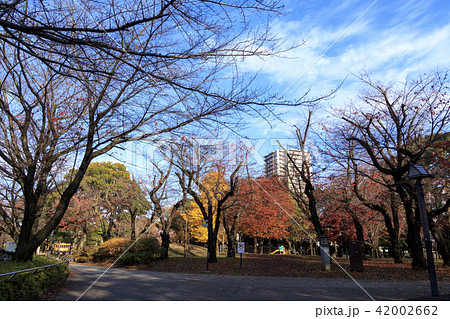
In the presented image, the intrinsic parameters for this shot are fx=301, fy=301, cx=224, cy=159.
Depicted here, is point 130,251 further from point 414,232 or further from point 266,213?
point 414,232

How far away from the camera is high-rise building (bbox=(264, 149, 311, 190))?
18531mm

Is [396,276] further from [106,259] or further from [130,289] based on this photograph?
[106,259]

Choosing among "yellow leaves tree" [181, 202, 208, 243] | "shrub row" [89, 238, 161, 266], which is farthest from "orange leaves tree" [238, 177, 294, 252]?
"shrub row" [89, 238, 161, 266]

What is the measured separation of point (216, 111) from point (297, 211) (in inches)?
1180

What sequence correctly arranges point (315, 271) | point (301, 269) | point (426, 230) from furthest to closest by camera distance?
1. point (301, 269)
2. point (315, 271)
3. point (426, 230)

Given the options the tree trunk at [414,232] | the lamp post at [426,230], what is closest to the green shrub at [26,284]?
the lamp post at [426,230]

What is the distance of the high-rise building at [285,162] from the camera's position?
60.8 ft

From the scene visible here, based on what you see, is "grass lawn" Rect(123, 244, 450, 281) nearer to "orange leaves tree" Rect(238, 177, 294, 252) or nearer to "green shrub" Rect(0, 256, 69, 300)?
"green shrub" Rect(0, 256, 69, 300)

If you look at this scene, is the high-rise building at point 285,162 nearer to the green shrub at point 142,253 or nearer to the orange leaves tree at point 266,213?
the orange leaves tree at point 266,213

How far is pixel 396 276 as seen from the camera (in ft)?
38.7

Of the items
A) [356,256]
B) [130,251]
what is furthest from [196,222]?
[356,256]

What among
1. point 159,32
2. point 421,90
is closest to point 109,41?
point 159,32

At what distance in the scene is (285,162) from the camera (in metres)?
22.1

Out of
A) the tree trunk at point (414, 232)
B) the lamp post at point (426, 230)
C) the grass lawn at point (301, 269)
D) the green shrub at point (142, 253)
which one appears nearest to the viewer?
the lamp post at point (426, 230)
